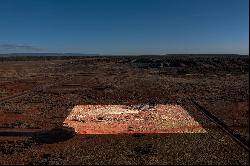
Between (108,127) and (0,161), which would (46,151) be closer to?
(0,161)

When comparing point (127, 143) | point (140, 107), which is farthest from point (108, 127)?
point (140, 107)

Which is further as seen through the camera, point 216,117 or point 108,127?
point 216,117

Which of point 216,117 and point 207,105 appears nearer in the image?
point 216,117

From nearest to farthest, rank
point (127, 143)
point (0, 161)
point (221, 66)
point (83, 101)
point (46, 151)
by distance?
point (0, 161) → point (46, 151) → point (127, 143) → point (83, 101) → point (221, 66)

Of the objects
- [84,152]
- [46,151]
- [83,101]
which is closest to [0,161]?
[46,151]

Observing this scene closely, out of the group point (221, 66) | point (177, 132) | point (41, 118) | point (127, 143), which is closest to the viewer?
point (127, 143)

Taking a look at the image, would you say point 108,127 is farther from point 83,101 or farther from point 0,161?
point 83,101

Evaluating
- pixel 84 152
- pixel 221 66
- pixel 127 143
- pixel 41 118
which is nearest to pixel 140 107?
pixel 41 118

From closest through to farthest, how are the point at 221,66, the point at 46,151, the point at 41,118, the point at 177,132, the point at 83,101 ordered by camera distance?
the point at 46,151, the point at 177,132, the point at 41,118, the point at 83,101, the point at 221,66

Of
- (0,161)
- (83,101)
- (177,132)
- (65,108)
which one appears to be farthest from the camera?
(83,101)
